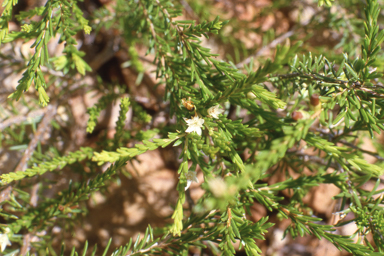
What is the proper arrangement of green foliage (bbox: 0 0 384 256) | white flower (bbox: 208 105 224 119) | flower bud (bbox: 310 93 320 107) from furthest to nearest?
flower bud (bbox: 310 93 320 107), white flower (bbox: 208 105 224 119), green foliage (bbox: 0 0 384 256)

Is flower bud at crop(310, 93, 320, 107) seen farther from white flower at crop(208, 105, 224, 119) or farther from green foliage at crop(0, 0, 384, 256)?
white flower at crop(208, 105, 224, 119)

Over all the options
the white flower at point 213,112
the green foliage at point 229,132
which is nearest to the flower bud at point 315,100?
the green foliage at point 229,132

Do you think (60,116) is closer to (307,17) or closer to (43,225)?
(43,225)

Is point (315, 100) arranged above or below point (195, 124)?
below

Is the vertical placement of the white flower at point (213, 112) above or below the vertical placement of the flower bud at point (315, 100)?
above

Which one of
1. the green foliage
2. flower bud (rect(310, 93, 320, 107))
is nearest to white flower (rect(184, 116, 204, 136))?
the green foliage

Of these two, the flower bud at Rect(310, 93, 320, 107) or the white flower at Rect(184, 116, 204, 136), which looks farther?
the flower bud at Rect(310, 93, 320, 107)

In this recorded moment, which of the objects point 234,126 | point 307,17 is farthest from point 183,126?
point 307,17

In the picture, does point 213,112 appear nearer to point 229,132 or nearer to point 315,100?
point 229,132

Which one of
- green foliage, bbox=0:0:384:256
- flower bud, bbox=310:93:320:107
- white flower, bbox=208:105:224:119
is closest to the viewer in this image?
green foliage, bbox=0:0:384:256

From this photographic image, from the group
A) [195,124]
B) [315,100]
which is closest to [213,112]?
[195,124]

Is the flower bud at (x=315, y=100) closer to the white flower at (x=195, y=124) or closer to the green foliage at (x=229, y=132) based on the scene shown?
the green foliage at (x=229, y=132)
